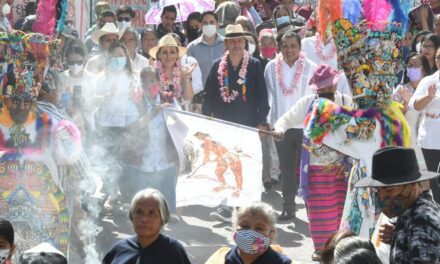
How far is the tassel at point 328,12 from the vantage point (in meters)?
7.88

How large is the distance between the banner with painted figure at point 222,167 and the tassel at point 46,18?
1721 millimetres

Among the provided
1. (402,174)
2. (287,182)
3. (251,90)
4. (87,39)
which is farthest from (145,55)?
(402,174)

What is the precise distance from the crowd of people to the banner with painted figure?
21cm

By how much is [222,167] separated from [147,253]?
301 cm

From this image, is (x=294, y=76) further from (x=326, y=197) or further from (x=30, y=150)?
(x=30, y=150)

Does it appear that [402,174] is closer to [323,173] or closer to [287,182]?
[323,173]

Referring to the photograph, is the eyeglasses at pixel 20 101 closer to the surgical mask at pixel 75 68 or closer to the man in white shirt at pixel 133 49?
the surgical mask at pixel 75 68

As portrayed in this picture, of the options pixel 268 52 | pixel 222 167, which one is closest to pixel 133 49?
pixel 268 52

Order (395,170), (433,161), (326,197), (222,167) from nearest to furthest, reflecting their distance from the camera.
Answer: (395,170)
(326,197)
(222,167)
(433,161)

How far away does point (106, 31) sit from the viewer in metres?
11.8

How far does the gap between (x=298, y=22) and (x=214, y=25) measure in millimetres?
2109

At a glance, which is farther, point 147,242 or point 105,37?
point 105,37

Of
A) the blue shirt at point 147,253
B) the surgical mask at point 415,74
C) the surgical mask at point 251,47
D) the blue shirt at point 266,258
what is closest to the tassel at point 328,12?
the blue shirt at point 266,258

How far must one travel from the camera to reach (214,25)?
12.7 m
